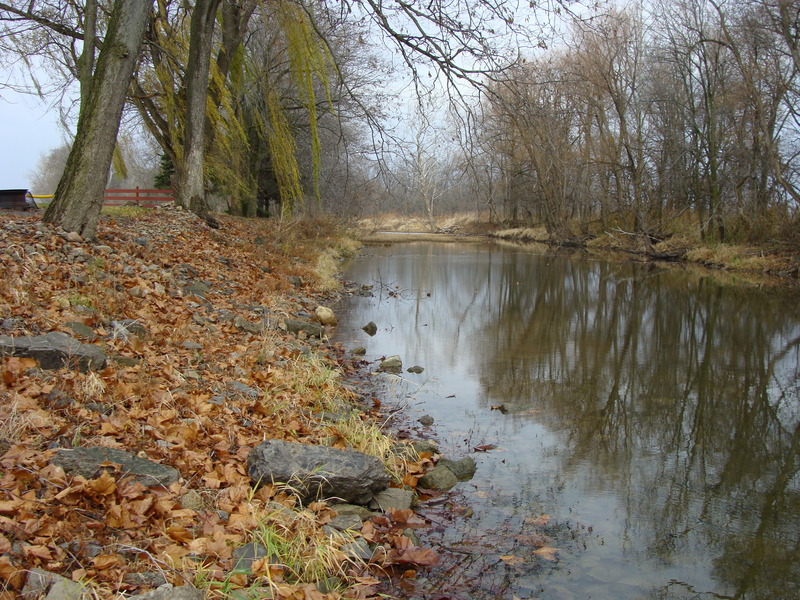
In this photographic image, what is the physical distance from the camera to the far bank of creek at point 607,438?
167 inches

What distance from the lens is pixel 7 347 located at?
463cm

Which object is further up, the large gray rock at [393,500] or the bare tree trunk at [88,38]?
the bare tree trunk at [88,38]

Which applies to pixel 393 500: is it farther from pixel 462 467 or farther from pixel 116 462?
pixel 116 462

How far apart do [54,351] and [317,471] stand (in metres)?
2.26

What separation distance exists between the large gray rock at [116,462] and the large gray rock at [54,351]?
1.33m

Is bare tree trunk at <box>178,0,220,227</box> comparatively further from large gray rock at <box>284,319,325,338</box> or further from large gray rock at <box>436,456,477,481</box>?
large gray rock at <box>436,456,477,481</box>

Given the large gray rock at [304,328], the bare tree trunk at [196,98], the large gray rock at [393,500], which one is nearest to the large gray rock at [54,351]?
the large gray rock at [393,500]

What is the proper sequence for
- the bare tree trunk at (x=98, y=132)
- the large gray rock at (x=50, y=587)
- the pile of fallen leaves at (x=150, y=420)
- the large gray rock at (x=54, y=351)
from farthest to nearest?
the bare tree trunk at (x=98, y=132), the large gray rock at (x=54, y=351), the pile of fallen leaves at (x=150, y=420), the large gray rock at (x=50, y=587)

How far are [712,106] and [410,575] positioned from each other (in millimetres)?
23982

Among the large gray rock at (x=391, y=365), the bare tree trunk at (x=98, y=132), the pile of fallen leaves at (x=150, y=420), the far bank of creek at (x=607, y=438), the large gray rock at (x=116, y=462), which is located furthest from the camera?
the large gray rock at (x=391, y=365)

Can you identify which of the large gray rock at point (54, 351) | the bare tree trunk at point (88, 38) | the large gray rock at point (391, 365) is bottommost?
the large gray rock at point (391, 365)

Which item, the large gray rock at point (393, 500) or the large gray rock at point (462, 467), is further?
the large gray rock at point (462, 467)

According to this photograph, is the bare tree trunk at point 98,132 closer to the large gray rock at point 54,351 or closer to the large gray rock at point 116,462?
the large gray rock at point 54,351

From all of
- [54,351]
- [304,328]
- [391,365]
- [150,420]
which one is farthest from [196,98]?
[150,420]
